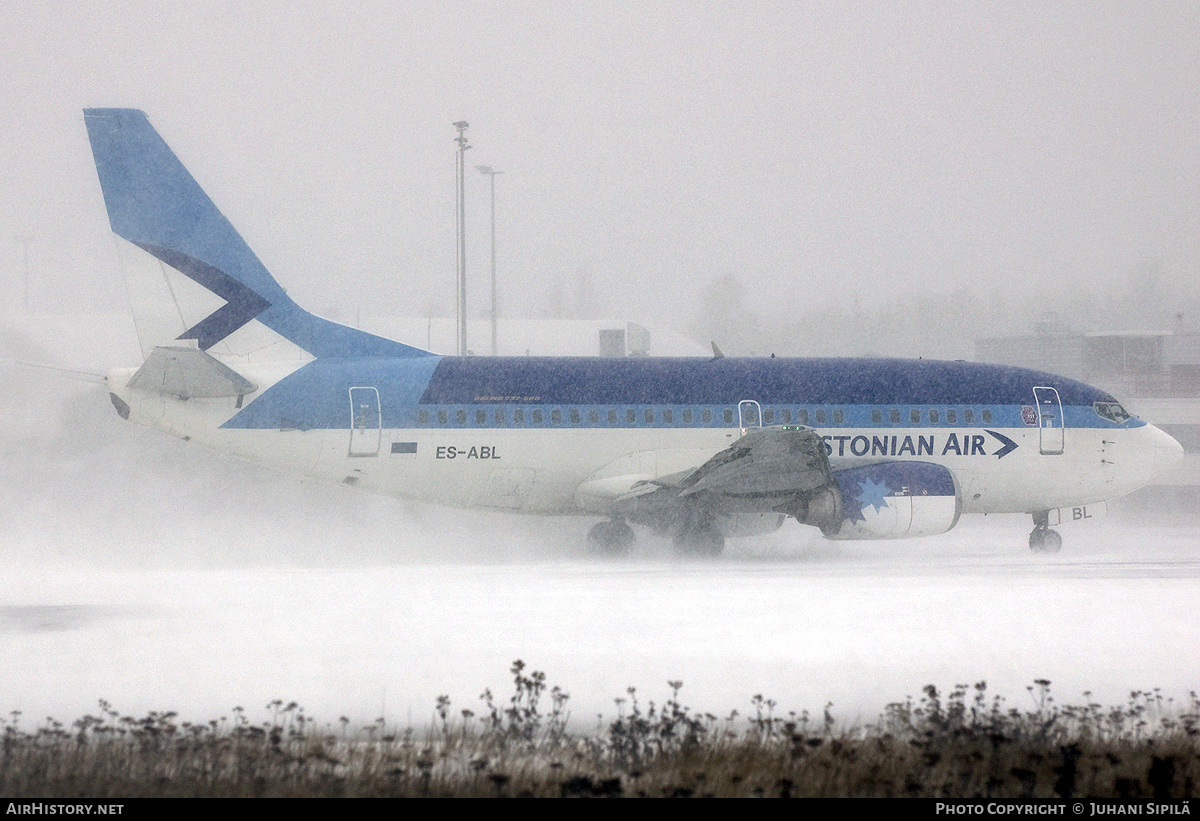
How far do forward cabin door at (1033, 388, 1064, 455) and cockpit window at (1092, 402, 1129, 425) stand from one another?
1.10 m

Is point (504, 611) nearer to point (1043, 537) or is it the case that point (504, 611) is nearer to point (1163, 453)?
point (1043, 537)

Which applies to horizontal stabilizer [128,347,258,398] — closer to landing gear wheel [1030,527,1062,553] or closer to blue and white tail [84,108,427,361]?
blue and white tail [84,108,427,361]

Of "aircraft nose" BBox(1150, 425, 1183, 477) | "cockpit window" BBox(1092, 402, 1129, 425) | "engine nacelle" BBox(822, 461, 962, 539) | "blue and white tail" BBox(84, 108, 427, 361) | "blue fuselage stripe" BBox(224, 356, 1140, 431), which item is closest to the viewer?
"blue and white tail" BBox(84, 108, 427, 361)

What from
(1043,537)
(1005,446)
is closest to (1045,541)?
(1043,537)

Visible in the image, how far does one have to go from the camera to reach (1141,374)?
58500 mm

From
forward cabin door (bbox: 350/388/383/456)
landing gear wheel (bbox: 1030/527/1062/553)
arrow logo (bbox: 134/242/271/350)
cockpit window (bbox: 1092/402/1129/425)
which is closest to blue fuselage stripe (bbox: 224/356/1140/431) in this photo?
forward cabin door (bbox: 350/388/383/456)

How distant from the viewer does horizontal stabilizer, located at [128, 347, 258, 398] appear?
23328mm

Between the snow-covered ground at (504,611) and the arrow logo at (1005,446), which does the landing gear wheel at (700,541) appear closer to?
the snow-covered ground at (504,611)

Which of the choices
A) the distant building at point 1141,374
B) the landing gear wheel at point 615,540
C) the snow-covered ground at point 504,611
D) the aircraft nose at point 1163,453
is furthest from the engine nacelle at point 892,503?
the distant building at point 1141,374

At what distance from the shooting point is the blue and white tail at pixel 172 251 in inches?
934

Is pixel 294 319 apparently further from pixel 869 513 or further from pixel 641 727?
pixel 641 727

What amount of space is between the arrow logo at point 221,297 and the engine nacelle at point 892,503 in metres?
12.0

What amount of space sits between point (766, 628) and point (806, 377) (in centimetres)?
1143
